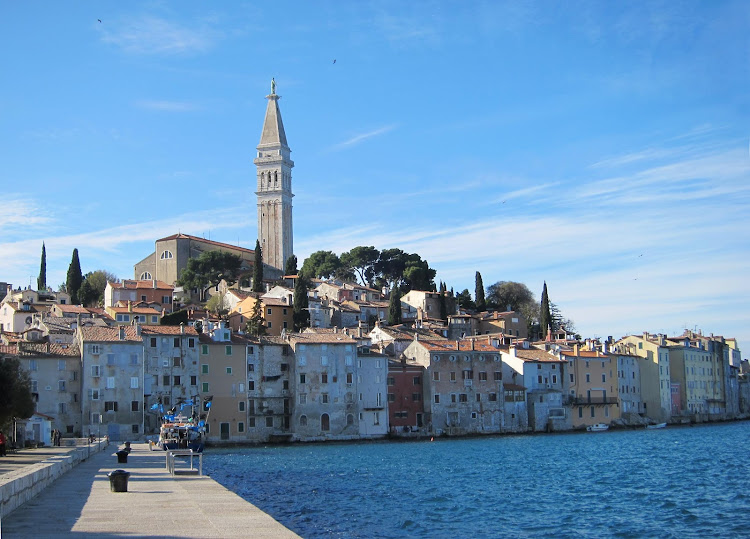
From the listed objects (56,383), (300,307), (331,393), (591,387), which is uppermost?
(300,307)

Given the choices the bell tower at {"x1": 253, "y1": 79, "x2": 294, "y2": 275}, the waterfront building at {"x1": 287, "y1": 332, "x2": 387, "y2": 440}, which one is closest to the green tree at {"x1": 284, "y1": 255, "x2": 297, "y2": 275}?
the bell tower at {"x1": 253, "y1": 79, "x2": 294, "y2": 275}

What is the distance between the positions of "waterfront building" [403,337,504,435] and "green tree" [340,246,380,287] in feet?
131

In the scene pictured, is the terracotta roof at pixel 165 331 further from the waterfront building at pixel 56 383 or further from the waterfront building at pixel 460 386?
the waterfront building at pixel 460 386

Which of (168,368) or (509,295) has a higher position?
(509,295)

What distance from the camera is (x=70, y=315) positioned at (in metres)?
75.5

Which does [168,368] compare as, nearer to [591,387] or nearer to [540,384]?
[540,384]

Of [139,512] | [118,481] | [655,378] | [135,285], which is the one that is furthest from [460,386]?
[139,512]

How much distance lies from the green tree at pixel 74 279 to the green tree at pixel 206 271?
10874mm

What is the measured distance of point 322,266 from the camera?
10944 cm

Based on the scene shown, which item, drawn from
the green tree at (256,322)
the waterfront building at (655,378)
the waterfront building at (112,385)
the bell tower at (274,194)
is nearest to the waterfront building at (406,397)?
the green tree at (256,322)

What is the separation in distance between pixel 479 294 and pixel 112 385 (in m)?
50.5

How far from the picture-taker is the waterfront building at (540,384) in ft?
233

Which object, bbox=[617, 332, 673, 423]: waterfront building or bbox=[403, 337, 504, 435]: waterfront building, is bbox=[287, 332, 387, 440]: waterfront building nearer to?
bbox=[403, 337, 504, 435]: waterfront building

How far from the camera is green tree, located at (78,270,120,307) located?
88.8 m
